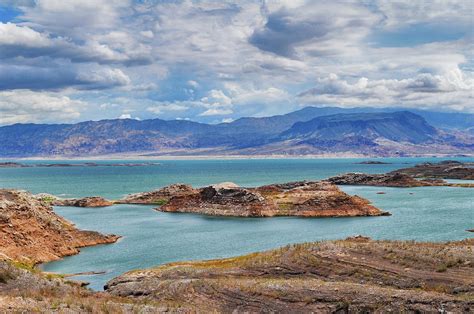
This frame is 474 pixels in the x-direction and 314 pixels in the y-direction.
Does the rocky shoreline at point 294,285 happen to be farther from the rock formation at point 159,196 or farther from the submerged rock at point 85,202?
the rock formation at point 159,196

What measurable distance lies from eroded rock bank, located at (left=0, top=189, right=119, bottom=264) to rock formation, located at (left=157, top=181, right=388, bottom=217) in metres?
42.4

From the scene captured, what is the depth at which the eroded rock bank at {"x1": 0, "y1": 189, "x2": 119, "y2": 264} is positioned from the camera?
2470 inches

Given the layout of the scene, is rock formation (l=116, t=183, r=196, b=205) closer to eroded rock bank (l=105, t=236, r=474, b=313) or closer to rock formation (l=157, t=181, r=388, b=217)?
rock formation (l=157, t=181, r=388, b=217)

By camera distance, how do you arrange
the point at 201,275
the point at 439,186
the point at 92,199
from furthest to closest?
the point at 439,186 < the point at 92,199 < the point at 201,275

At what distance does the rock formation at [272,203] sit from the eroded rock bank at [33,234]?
42397mm

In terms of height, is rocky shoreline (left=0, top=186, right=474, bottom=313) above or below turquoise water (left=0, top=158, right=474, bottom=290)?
above

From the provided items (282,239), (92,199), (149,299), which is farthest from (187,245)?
(92,199)

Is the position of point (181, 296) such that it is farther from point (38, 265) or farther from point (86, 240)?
point (86, 240)

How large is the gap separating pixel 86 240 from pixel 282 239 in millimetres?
→ 29650

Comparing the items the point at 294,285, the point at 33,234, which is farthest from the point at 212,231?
the point at 294,285

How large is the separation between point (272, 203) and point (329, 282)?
77550 millimetres

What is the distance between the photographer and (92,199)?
136 metres

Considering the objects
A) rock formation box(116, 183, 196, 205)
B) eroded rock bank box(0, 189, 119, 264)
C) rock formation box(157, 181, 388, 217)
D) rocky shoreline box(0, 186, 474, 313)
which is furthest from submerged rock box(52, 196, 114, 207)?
rocky shoreline box(0, 186, 474, 313)

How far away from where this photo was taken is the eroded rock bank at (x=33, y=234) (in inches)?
2470
